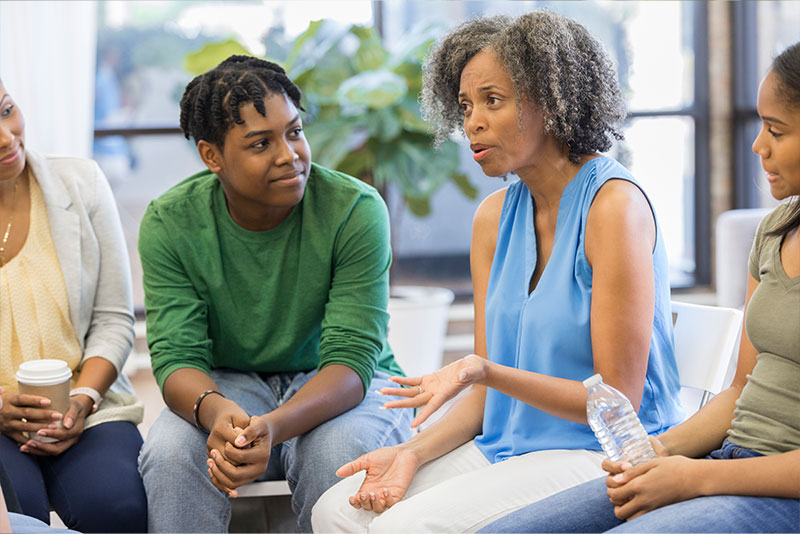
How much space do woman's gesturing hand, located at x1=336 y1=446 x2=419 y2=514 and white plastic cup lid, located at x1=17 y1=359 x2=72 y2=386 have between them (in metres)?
0.66

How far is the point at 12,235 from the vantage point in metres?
2.10

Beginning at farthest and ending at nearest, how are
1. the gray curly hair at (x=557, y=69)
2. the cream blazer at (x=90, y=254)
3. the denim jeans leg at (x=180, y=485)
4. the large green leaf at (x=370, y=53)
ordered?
the large green leaf at (x=370, y=53) < the cream blazer at (x=90, y=254) < the denim jeans leg at (x=180, y=485) < the gray curly hair at (x=557, y=69)

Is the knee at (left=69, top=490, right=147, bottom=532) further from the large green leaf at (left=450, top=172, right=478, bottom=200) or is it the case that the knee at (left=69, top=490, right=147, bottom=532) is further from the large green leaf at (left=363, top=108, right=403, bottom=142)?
the large green leaf at (left=450, top=172, right=478, bottom=200)

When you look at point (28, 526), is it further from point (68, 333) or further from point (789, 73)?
point (789, 73)

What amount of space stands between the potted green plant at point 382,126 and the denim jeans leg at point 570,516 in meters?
2.11

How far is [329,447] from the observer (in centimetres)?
182

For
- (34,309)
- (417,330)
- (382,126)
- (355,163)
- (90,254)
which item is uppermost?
(382,126)

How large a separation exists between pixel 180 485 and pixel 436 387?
0.69 metres

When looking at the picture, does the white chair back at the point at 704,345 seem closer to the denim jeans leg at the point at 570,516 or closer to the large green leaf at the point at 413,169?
the denim jeans leg at the point at 570,516

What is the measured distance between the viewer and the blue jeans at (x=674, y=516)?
124 cm

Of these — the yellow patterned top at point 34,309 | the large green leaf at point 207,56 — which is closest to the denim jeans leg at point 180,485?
the yellow patterned top at point 34,309

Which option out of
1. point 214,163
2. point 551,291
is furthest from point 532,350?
point 214,163

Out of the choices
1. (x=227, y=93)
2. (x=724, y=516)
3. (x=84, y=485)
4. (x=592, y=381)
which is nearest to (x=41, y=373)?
(x=84, y=485)

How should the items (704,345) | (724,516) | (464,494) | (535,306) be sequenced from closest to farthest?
(724,516)
(464,494)
(535,306)
(704,345)
